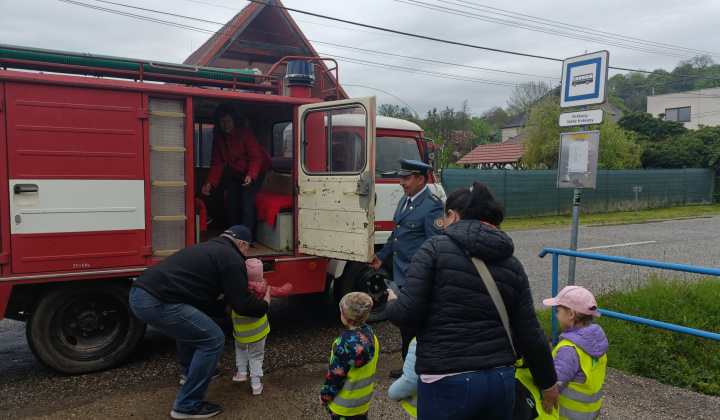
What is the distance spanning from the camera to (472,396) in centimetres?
223

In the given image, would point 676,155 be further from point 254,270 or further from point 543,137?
point 254,270

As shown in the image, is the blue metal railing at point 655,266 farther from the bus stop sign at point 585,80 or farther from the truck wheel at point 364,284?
the truck wheel at point 364,284

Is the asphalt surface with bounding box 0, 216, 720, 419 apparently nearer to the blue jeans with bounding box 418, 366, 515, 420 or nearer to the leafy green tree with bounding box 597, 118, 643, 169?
the blue jeans with bounding box 418, 366, 515, 420

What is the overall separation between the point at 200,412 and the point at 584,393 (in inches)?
103

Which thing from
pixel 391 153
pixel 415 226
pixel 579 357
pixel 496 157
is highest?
pixel 496 157

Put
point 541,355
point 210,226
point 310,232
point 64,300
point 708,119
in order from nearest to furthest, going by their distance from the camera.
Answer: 1. point 541,355
2. point 64,300
3. point 310,232
4. point 210,226
5. point 708,119

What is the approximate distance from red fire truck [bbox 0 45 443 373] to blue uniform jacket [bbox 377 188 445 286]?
0.69 m

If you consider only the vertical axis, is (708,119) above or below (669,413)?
above

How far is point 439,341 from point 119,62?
14.5ft

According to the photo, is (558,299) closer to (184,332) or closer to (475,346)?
(475,346)

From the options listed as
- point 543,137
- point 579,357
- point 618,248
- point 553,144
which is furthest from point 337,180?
point 543,137

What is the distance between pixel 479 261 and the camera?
230 cm

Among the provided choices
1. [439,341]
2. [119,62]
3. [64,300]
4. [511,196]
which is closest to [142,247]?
[64,300]

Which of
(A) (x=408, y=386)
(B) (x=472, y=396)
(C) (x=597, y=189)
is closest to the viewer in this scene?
(B) (x=472, y=396)
